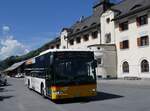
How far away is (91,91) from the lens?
16125 millimetres

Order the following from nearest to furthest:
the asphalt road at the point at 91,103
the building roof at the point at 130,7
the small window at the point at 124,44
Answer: the asphalt road at the point at 91,103, the building roof at the point at 130,7, the small window at the point at 124,44

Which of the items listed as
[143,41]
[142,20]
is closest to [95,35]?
[143,41]

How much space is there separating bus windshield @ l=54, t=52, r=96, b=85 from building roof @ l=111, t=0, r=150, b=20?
25882 millimetres

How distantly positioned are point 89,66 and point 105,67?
107ft

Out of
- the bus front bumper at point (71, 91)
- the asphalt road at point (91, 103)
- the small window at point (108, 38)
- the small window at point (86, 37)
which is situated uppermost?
the small window at point (86, 37)

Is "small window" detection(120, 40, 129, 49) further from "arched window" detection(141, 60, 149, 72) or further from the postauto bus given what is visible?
the postauto bus

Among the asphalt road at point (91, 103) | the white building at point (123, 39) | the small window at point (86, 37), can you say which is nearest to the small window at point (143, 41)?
the white building at point (123, 39)

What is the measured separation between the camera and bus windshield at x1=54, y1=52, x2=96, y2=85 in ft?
51.5

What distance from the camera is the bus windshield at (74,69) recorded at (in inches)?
618

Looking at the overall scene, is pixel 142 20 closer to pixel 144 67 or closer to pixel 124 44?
pixel 124 44

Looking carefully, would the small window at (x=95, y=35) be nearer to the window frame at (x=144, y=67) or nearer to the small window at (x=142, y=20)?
the small window at (x=142, y=20)

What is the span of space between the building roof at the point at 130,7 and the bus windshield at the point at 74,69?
25882 mm

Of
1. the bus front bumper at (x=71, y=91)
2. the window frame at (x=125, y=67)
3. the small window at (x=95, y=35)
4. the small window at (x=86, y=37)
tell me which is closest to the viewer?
the bus front bumper at (x=71, y=91)

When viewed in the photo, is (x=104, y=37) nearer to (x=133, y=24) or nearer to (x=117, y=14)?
(x=117, y=14)
